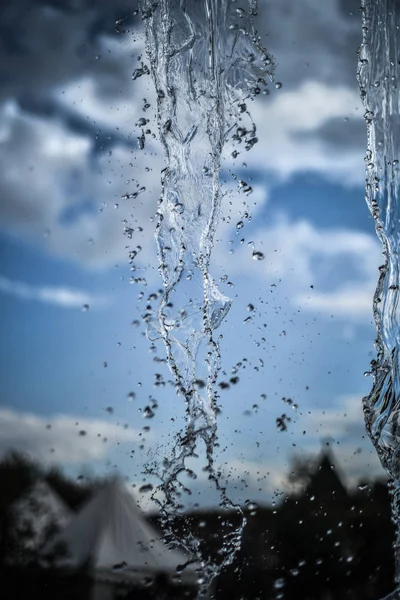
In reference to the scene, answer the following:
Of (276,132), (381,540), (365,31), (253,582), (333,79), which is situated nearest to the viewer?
(365,31)

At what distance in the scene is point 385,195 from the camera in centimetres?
306

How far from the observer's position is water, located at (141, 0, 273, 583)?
292 centimetres

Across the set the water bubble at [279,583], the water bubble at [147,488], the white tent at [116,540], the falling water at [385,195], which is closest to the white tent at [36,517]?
the white tent at [116,540]

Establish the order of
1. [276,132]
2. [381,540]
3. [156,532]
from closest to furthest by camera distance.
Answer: [156,532] < [276,132] < [381,540]

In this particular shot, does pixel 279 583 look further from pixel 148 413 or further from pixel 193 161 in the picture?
pixel 193 161

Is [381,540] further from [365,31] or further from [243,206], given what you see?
[365,31]

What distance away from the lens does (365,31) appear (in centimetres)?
322

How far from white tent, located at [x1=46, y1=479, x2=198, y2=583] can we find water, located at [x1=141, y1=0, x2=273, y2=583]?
0.79m

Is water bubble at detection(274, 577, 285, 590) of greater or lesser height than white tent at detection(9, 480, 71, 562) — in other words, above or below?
below

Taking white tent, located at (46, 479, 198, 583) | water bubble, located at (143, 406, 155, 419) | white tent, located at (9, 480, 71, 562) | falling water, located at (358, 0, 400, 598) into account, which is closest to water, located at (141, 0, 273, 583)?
water bubble, located at (143, 406, 155, 419)

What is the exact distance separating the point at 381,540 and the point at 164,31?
6140mm

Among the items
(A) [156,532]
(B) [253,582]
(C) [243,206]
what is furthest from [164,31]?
(B) [253,582]

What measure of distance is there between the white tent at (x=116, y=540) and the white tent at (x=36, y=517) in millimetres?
82

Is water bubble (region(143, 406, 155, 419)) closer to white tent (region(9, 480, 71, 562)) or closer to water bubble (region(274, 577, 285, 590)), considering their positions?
white tent (region(9, 480, 71, 562))
